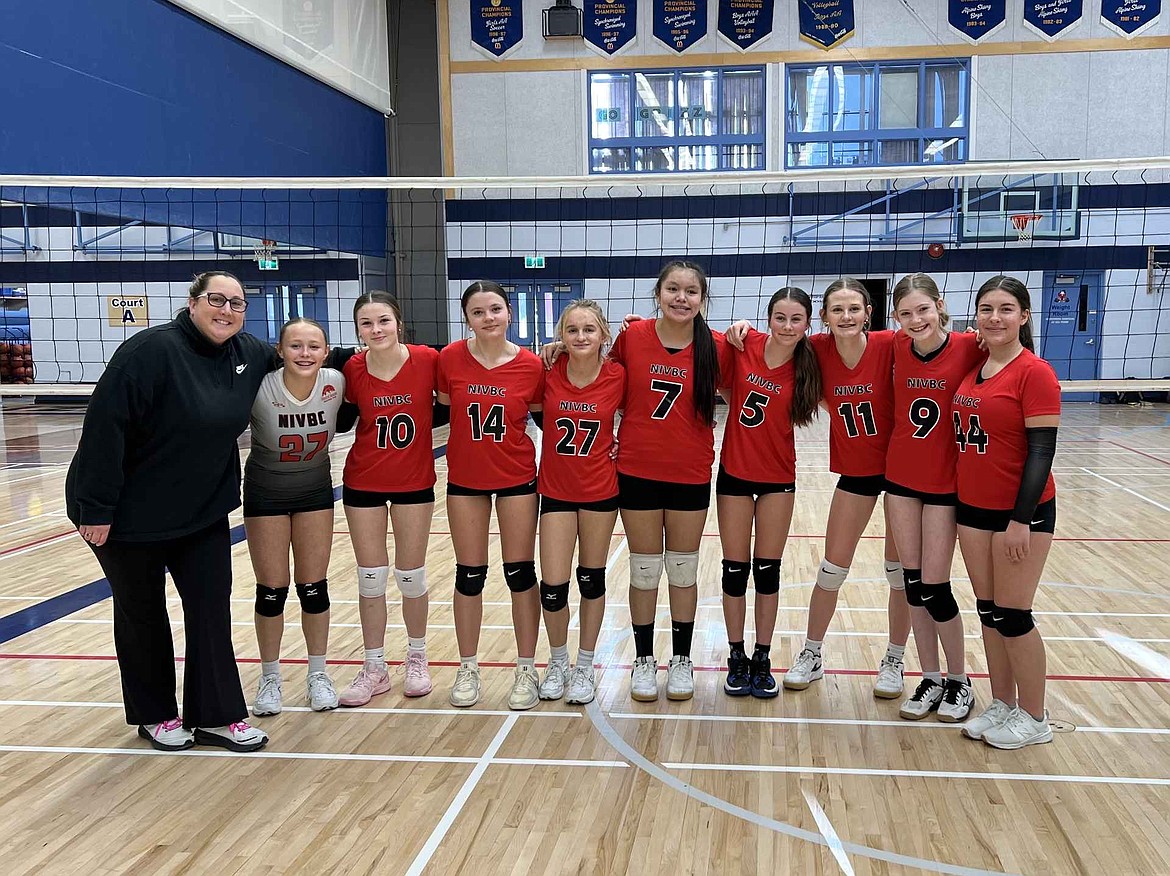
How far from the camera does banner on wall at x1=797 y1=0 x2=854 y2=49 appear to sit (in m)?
13.8

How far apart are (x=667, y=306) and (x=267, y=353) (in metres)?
1.42

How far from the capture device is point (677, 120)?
1425cm

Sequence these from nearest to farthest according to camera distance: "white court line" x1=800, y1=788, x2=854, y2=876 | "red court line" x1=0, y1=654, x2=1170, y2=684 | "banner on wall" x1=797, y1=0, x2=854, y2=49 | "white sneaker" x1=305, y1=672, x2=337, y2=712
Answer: "white court line" x1=800, y1=788, x2=854, y2=876
"white sneaker" x1=305, y1=672, x2=337, y2=712
"red court line" x1=0, y1=654, x2=1170, y2=684
"banner on wall" x1=797, y1=0, x2=854, y2=49

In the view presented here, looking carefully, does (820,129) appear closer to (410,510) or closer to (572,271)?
(572,271)

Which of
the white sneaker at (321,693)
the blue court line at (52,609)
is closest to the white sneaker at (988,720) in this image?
the white sneaker at (321,693)

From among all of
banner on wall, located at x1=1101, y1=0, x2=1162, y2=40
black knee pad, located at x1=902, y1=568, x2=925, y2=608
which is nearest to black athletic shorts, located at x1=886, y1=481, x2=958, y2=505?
black knee pad, located at x1=902, y1=568, x2=925, y2=608

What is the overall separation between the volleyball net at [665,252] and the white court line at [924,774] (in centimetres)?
1042

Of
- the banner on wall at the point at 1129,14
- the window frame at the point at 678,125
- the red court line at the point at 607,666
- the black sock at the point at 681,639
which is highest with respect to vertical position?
the banner on wall at the point at 1129,14

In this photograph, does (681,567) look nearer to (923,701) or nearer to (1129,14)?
(923,701)

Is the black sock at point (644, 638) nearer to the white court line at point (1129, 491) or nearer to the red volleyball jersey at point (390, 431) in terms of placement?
the red volleyball jersey at point (390, 431)

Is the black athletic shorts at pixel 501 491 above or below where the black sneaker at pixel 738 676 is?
above

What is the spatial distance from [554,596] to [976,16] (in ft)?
45.3

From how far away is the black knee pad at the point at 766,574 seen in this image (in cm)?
340

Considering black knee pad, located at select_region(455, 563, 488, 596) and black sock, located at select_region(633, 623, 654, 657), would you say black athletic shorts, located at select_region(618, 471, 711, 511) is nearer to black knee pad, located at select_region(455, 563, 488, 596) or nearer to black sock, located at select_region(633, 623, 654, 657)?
black sock, located at select_region(633, 623, 654, 657)
